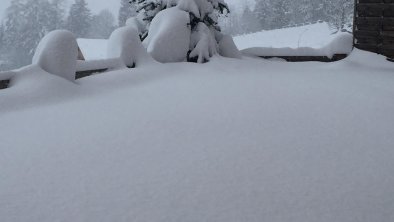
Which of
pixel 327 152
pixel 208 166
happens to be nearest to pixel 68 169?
pixel 208 166

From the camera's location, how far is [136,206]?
1.93m

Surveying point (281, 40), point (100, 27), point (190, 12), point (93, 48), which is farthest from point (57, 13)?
point (190, 12)

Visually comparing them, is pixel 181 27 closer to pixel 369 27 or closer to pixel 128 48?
pixel 128 48

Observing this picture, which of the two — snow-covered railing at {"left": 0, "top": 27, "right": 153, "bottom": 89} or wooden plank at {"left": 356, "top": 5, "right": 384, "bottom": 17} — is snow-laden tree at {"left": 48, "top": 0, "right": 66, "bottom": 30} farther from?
wooden plank at {"left": 356, "top": 5, "right": 384, "bottom": 17}

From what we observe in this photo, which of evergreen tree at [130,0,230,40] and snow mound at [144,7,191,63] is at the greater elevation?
evergreen tree at [130,0,230,40]

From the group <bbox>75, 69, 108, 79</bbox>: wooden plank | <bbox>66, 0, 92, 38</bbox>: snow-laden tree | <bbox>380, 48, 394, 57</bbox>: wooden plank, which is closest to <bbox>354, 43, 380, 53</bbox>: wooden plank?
<bbox>380, 48, 394, 57</bbox>: wooden plank

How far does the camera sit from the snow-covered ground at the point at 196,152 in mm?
1910

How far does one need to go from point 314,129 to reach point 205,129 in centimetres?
103

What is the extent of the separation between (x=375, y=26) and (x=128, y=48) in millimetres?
6369

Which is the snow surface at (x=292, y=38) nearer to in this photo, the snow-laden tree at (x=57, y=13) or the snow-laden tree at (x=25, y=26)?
the snow-laden tree at (x=57, y=13)

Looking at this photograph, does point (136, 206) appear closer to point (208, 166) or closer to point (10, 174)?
point (208, 166)

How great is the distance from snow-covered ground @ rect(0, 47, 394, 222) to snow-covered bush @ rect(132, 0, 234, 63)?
115 inches

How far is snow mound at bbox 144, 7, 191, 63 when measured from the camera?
780 cm

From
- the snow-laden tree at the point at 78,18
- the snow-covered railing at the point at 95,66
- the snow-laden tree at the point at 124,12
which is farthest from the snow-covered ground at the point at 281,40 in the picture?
the snow-covered railing at the point at 95,66
